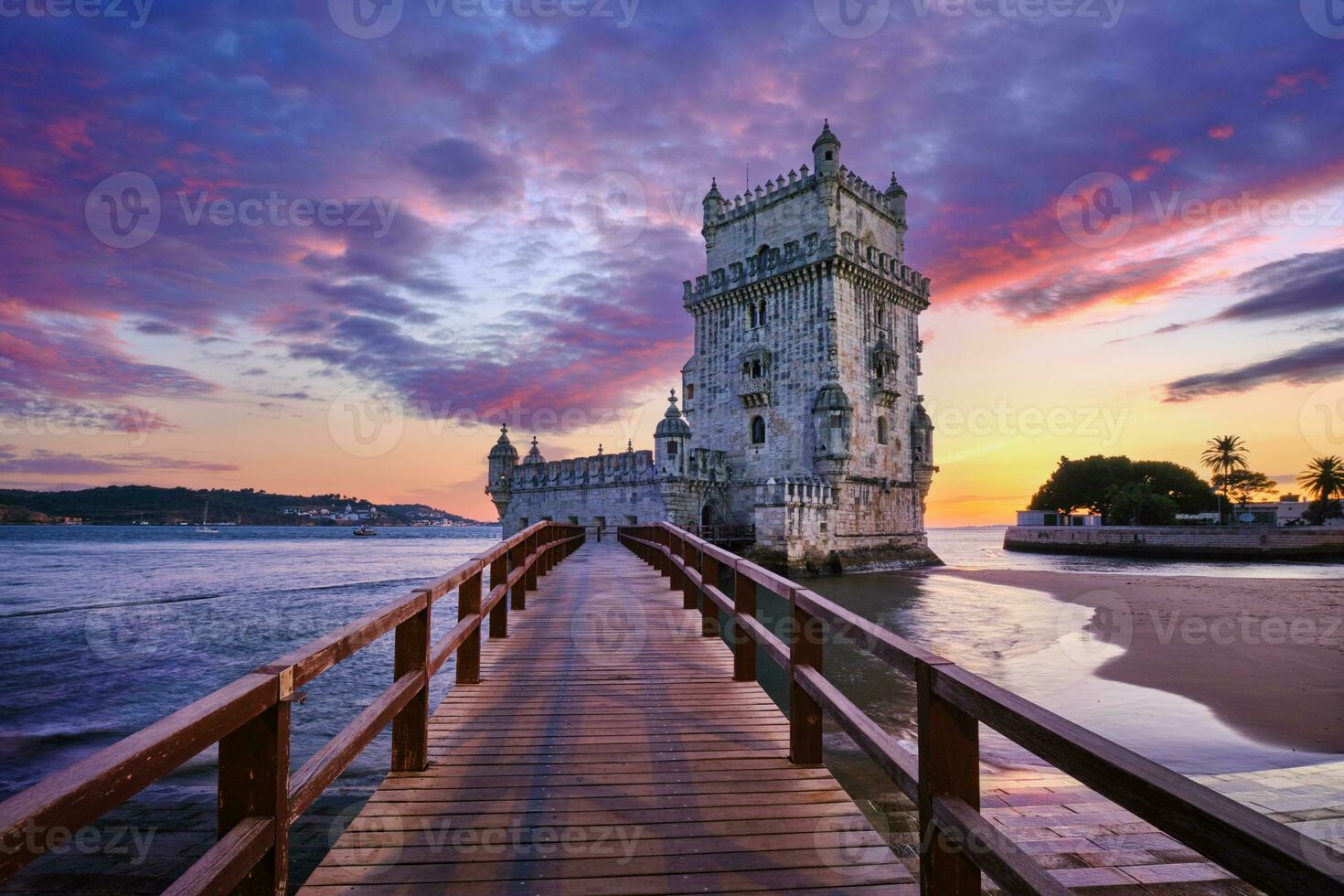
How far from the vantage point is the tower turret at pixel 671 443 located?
32.1 metres

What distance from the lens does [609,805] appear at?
3760 millimetres

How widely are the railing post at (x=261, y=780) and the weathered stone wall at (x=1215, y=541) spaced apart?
59.9 meters

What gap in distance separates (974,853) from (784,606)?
20614mm

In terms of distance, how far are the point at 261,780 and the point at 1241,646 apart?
2029cm

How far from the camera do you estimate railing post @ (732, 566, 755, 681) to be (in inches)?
228

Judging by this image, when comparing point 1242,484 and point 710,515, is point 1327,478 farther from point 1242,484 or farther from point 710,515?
point 710,515

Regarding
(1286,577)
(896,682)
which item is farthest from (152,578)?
(1286,577)

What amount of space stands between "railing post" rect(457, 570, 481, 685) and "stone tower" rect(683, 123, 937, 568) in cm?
2379

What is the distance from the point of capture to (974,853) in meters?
2.24

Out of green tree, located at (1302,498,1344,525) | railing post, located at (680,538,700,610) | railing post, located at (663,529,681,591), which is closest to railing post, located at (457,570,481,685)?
railing post, located at (680,538,700,610)

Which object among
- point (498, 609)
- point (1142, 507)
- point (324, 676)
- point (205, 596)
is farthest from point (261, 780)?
point (1142, 507)

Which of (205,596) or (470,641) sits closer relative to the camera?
(470,641)

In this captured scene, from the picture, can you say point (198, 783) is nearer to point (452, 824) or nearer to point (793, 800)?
point (452, 824)

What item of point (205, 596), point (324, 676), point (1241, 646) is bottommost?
point (205, 596)
